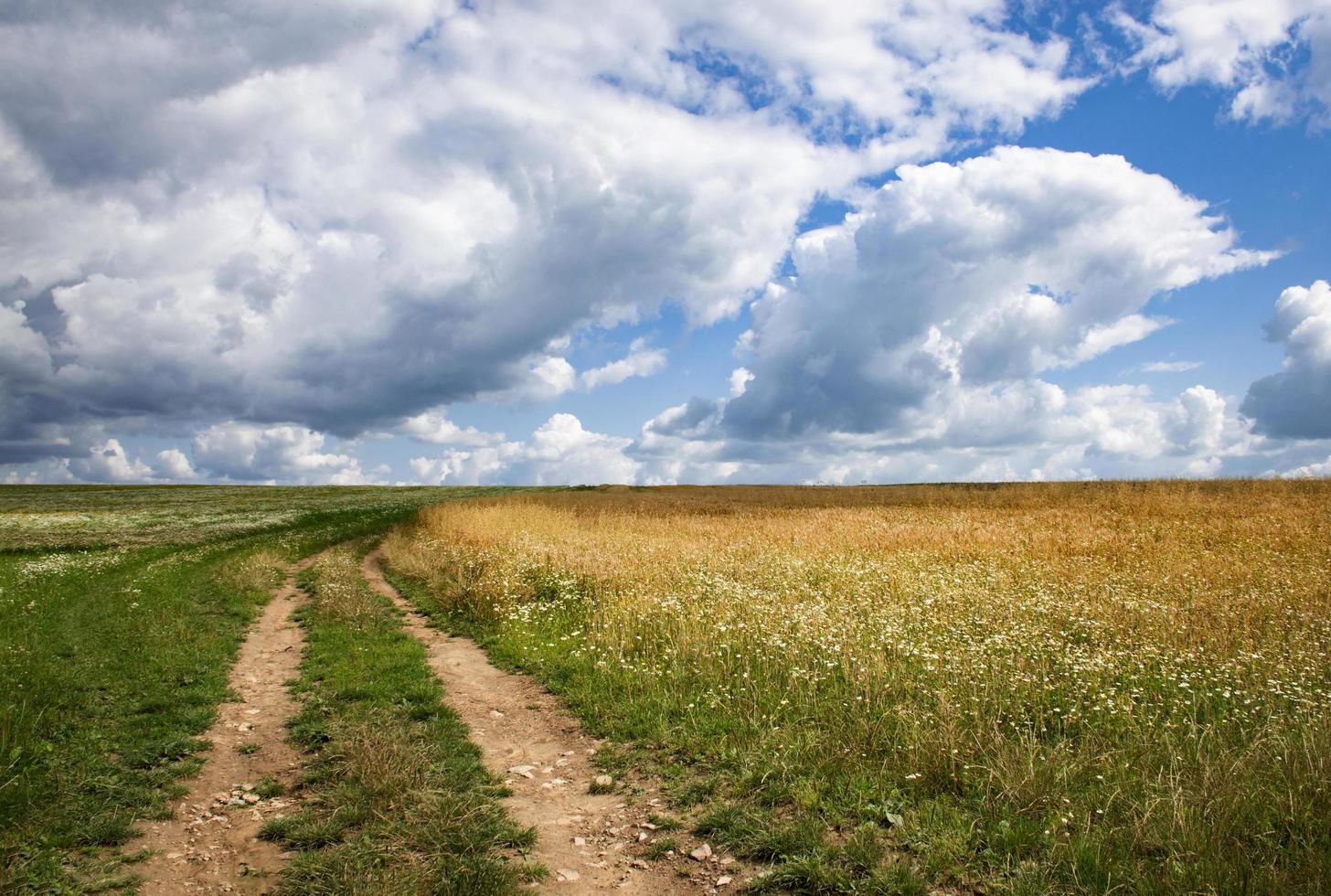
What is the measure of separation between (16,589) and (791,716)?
22.4 meters

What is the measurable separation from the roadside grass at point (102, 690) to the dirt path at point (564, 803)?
328 centimetres

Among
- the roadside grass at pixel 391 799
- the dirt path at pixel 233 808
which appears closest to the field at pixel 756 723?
the roadside grass at pixel 391 799

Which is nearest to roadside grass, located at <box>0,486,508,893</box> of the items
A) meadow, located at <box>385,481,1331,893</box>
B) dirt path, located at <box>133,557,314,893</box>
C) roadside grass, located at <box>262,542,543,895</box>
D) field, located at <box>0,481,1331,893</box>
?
field, located at <box>0,481,1331,893</box>

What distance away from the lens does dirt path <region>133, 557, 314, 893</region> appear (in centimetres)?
543

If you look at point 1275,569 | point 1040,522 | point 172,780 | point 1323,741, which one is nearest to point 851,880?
point 1323,741

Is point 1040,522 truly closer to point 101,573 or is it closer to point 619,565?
point 619,565

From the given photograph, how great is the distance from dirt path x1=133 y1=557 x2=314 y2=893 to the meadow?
3.62 metres

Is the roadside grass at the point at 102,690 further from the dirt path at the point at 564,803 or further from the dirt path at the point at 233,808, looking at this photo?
the dirt path at the point at 564,803

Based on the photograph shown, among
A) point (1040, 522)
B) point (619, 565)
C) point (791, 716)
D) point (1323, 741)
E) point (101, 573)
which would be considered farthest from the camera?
point (1040, 522)

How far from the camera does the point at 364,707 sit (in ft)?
30.7

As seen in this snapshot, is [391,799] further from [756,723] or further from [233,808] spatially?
[756,723]

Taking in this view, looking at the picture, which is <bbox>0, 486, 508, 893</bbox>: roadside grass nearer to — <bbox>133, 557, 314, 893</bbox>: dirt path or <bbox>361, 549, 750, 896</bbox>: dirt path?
<bbox>133, 557, 314, 893</bbox>: dirt path

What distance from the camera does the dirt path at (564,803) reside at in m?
5.34

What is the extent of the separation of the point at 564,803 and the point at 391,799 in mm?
1681
